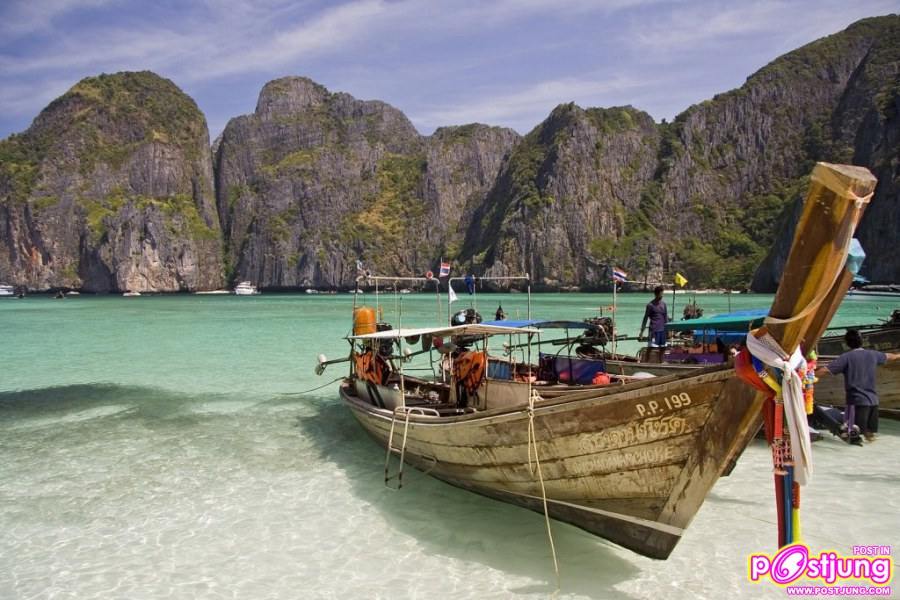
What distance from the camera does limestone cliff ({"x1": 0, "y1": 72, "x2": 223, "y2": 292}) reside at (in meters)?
164

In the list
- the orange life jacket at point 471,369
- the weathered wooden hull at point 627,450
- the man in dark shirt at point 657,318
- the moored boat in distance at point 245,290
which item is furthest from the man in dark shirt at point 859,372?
the moored boat in distance at point 245,290

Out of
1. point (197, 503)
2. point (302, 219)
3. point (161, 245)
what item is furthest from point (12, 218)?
point (197, 503)

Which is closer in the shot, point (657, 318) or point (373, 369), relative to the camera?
point (373, 369)

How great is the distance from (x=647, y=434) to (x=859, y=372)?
596 centimetres

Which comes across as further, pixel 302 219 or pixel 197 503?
pixel 302 219

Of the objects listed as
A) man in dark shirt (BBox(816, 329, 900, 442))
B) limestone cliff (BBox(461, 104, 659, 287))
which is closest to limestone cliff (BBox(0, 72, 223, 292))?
limestone cliff (BBox(461, 104, 659, 287))

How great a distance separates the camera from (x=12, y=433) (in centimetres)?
1346

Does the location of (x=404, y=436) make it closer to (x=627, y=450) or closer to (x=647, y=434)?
(x=627, y=450)

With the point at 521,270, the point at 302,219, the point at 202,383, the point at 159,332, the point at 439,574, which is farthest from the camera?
the point at 302,219

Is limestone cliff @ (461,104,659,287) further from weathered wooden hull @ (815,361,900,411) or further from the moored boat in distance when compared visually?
weathered wooden hull @ (815,361,900,411)

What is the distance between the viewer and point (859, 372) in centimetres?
971

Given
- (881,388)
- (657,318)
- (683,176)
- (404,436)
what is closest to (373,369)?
(404,436)

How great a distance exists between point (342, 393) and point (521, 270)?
14725 centimetres

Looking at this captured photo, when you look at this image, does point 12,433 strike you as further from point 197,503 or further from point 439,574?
point 439,574
